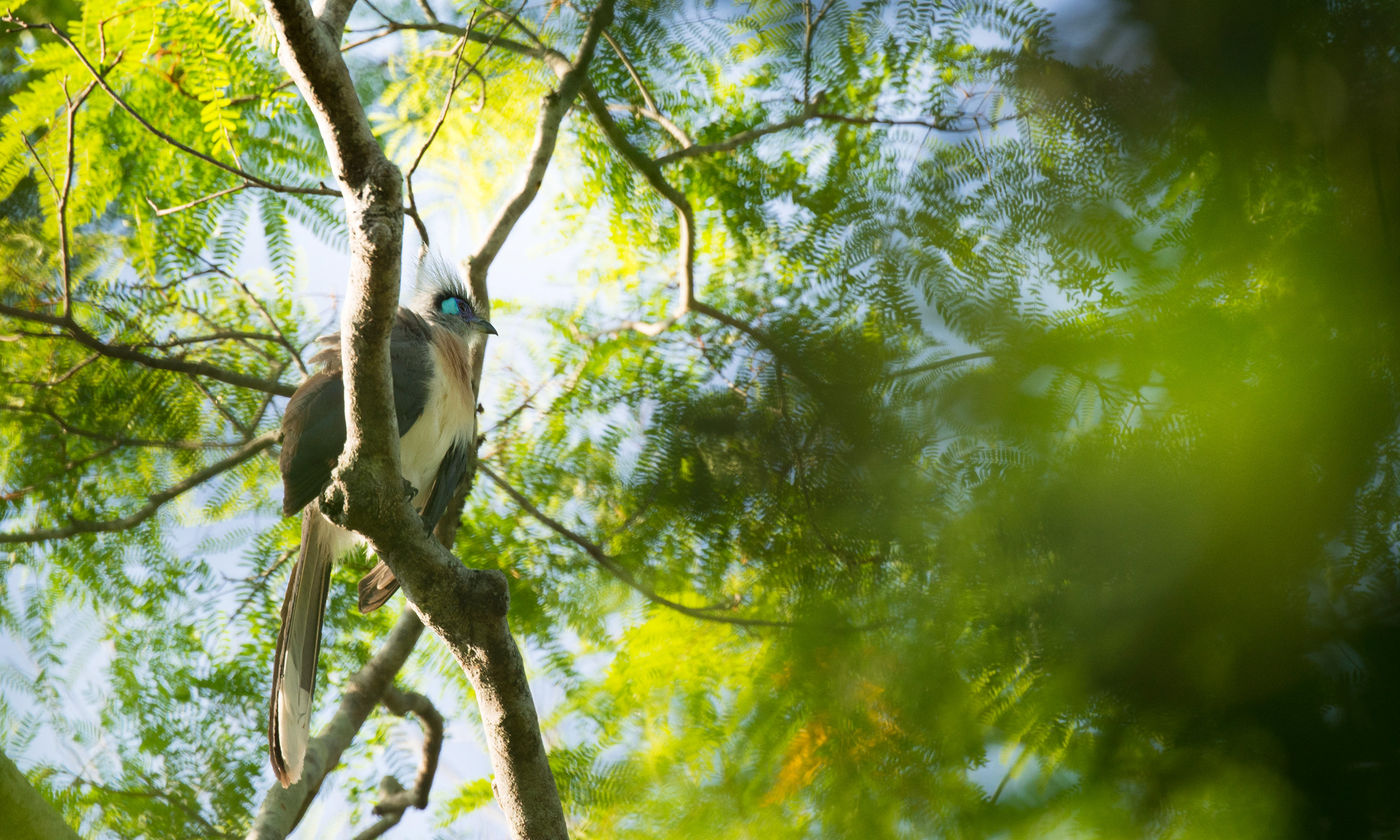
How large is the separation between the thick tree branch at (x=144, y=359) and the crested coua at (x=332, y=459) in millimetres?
400

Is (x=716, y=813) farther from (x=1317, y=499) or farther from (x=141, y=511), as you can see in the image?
(x=141, y=511)

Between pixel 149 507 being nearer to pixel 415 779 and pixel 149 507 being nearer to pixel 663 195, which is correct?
pixel 415 779

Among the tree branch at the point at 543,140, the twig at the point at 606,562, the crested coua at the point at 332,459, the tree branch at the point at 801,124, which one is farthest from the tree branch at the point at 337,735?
the tree branch at the point at 801,124

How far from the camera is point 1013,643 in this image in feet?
4.07

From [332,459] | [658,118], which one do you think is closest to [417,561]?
[332,459]

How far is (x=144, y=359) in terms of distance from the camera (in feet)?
11.7

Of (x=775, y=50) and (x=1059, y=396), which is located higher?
(x=775, y=50)

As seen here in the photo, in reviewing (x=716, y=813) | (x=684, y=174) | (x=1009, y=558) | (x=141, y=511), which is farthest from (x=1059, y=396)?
(x=141, y=511)

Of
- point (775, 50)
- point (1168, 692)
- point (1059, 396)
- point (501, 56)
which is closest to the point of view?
point (1168, 692)

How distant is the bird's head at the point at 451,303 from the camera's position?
410 cm

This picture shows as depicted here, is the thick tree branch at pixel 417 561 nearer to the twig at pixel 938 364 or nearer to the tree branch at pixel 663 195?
the twig at pixel 938 364

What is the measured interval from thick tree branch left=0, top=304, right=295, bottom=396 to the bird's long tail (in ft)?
2.69

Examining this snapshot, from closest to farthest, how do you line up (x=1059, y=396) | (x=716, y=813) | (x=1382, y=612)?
(x=1382, y=612)
(x=1059, y=396)
(x=716, y=813)

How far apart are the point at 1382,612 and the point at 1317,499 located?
124 millimetres
